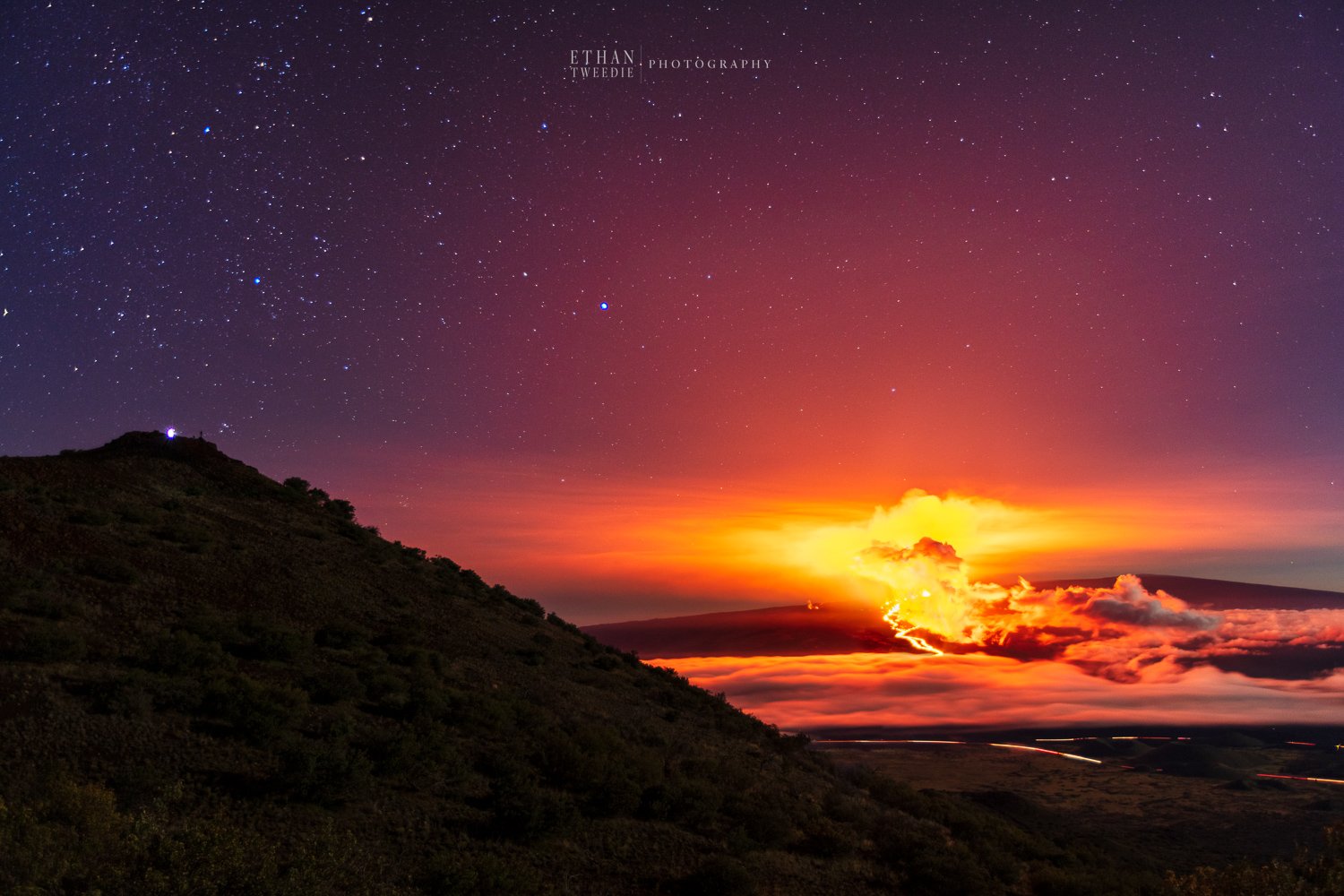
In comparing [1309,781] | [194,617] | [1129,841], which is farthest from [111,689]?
[1309,781]

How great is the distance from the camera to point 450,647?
31.5 meters

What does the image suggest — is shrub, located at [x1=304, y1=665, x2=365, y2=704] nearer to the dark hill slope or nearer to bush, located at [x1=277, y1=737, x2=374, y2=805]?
the dark hill slope

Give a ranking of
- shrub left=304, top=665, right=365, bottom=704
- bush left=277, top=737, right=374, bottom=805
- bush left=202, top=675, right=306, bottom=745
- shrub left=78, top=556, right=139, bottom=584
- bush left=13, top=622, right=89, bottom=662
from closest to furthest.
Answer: bush left=277, top=737, right=374, bottom=805
bush left=202, top=675, right=306, bottom=745
bush left=13, top=622, right=89, bottom=662
shrub left=304, top=665, right=365, bottom=704
shrub left=78, top=556, right=139, bottom=584

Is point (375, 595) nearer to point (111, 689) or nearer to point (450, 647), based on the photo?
point (450, 647)

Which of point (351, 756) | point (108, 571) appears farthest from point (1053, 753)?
point (108, 571)

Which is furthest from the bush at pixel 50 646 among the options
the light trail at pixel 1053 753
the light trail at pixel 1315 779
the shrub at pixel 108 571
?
the light trail at pixel 1053 753

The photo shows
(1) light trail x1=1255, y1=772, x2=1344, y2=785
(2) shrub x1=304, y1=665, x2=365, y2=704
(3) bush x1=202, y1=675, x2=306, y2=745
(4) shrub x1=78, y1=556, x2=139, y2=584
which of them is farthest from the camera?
(1) light trail x1=1255, y1=772, x2=1344, y2=785

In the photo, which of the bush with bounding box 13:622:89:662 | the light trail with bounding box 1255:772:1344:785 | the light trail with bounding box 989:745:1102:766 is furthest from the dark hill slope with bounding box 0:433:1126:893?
the light trail with bounding box 989:745:1102:766

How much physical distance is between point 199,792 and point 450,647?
1592 centimetres

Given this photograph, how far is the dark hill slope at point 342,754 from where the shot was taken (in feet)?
47.3

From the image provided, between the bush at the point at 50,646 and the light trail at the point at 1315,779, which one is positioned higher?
the bush at the point at 50,646

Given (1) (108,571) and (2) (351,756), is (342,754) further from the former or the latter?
(1) (108,571)

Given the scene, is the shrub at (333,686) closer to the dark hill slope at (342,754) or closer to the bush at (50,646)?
the dark hill slope at (342,754)

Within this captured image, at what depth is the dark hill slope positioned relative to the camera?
14414mm
